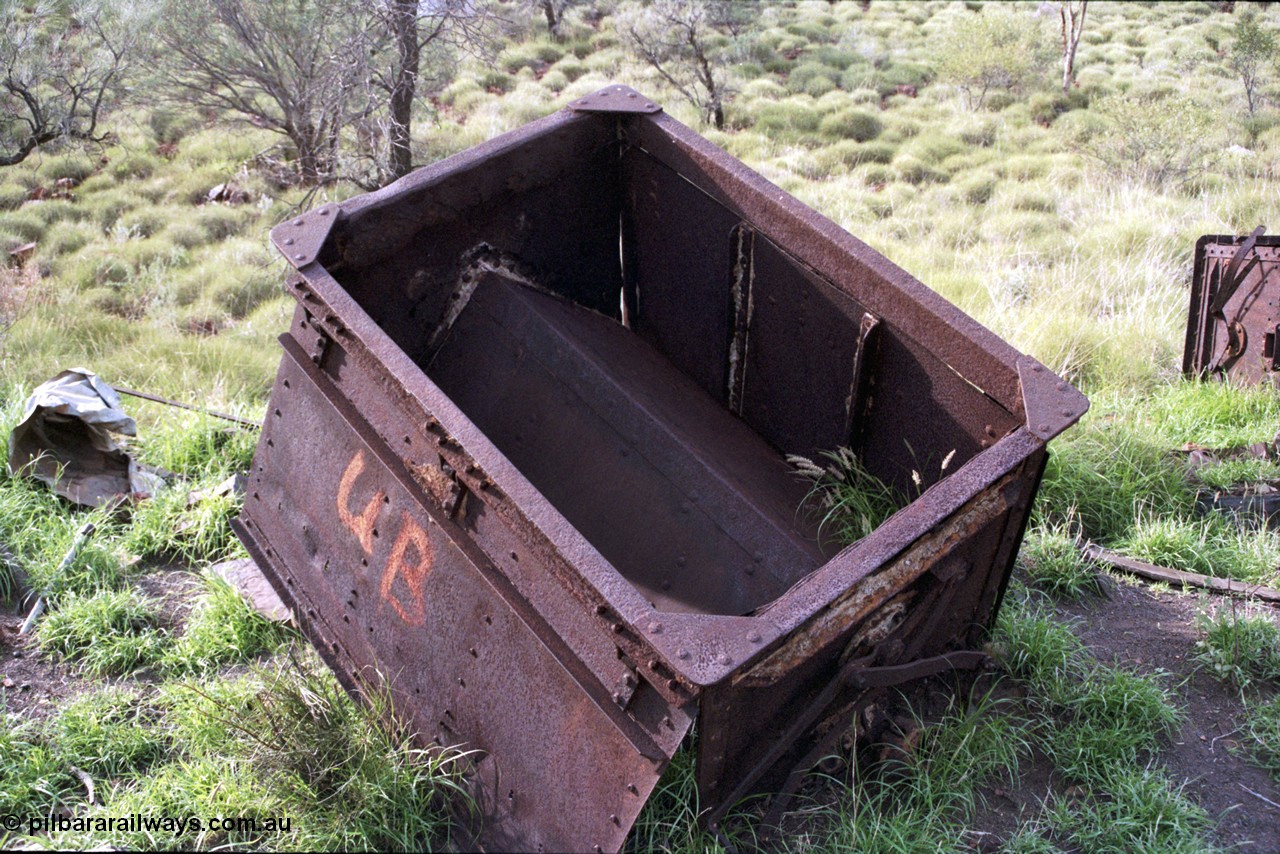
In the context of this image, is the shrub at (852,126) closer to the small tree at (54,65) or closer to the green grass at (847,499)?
the small tree at (54,65)

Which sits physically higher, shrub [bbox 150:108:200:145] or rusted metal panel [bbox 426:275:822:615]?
rusted metal panel [bbox 426:275:822:615]

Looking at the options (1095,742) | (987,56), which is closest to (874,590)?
(1095,742)

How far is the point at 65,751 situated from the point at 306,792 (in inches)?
35.2

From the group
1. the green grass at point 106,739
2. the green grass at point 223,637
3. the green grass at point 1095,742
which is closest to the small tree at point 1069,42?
the green grass at point 1095,742

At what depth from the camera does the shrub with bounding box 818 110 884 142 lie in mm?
12867

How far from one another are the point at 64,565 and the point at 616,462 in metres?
2.14

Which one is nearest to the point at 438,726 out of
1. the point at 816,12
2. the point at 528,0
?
the point at 528,0

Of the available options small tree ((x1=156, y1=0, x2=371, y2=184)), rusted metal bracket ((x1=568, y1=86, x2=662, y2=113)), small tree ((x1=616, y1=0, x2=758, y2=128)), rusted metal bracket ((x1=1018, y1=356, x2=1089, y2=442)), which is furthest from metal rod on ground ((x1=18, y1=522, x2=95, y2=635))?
small tree ((x1=616, y1=0, x2=758, y2=128))

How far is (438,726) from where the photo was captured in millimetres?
2824

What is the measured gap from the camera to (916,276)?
24.4 ft

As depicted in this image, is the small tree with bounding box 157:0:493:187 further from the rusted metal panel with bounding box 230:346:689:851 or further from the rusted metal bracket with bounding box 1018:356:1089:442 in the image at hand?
the rusted metal bracket with bounding box 1018:356:1089:442

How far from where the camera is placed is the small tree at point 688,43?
13.0 metres

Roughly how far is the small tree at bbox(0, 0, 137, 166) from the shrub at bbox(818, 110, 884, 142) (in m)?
7.86

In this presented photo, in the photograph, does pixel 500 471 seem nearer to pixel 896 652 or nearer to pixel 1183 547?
pixel 896 652
